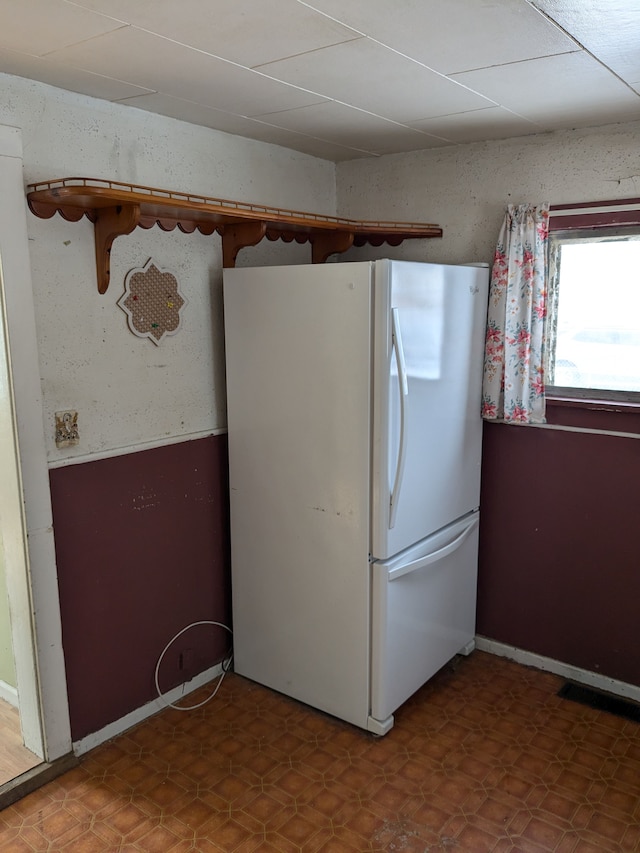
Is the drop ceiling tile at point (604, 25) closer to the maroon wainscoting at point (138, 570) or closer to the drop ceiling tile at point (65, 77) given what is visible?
the drop ceiling tile at point (65, 77)

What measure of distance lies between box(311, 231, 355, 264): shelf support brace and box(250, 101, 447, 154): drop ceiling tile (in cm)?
38

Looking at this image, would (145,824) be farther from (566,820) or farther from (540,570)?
(540,570)

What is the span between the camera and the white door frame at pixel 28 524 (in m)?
2.15

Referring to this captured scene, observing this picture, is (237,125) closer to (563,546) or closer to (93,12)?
(93,12)

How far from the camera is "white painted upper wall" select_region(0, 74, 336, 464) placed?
7.43 feet

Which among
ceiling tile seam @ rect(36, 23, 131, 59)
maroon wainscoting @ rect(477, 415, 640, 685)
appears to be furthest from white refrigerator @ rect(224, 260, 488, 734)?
ceiling tile seam @ rect(36, 23, 131, 59)

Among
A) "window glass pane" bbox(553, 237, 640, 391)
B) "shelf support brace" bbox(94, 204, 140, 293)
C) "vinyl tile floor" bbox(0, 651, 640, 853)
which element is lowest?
"vinyl tile floor" bbox(0, 651, 640, 853)

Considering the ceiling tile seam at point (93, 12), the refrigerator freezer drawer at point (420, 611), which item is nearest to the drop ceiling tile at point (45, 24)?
the ceiling tile seam at point (93, 12)

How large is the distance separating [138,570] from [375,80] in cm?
191

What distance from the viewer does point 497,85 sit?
216cm

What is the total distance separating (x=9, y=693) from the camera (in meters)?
2.88

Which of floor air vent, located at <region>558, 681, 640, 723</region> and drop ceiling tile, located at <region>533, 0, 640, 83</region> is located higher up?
drop ceiling tile, located at <region>533, 0, 640, 83</region>

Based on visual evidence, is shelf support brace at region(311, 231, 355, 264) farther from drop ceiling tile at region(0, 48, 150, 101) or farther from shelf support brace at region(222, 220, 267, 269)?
drop ceiling tile at region(0, 48, 150, 101)

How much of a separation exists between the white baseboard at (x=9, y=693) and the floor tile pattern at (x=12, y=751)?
4cm
